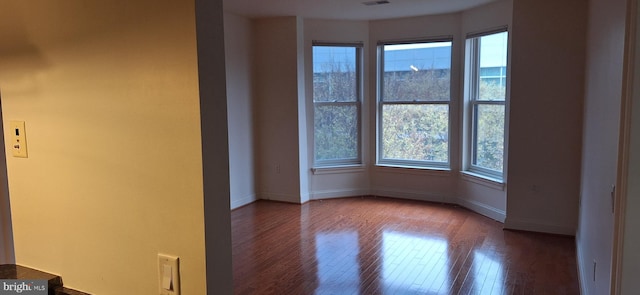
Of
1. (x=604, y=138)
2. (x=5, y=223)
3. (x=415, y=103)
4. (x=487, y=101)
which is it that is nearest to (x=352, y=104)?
(x=415, y=103)

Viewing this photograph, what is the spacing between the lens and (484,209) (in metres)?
5.01

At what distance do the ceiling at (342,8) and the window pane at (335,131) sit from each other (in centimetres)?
123

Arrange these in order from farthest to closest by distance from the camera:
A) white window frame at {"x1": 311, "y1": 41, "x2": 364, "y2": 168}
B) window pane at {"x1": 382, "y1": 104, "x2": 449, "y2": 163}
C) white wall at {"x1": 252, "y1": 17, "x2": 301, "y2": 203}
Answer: white window frame at {"x1": 311, "y1": 41, "x2": 364, "y2": 168}, window pane at {"x1": 382, "y1": 104, "x2": 449, "y2": 163}, white wall at {"x1": 252, "y1": 17, "x2": 301, "y2": 203}

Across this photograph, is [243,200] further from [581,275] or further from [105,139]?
[105,139]

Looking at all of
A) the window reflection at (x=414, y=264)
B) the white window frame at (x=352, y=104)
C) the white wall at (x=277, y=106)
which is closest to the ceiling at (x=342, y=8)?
the white wall at (x=277, y=106)

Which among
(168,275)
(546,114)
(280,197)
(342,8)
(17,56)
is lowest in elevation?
(280,197)

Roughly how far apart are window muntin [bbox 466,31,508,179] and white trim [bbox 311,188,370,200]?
1503 millimetres

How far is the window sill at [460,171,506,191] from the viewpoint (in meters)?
4.73

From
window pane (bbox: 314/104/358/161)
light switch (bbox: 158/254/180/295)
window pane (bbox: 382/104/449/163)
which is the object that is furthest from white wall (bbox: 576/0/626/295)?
window pane (bbox: 314/104/358/161)

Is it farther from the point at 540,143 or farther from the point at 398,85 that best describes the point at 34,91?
the point at 398,85

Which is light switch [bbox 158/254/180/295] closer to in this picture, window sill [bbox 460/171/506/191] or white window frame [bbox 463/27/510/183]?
window sill [bbox 460/171/506/191]

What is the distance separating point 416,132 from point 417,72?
791 millimetres

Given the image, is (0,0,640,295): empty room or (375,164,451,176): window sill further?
(375,164,451,176): window sill

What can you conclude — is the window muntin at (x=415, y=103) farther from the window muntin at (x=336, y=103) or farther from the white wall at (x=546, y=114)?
the white wall at (x=546, y=114)
